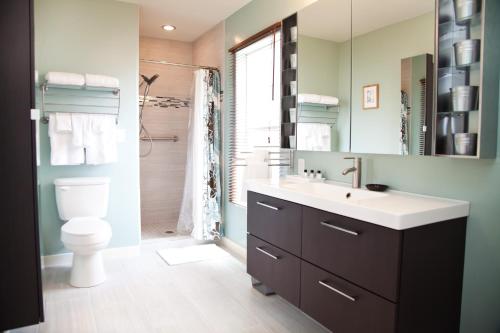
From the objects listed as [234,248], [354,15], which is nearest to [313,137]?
[354,15]

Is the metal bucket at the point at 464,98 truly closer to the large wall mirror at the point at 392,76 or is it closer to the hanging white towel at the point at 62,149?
the large wall mirror at the point at 392,76

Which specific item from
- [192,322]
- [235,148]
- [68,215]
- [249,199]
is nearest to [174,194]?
[235,148]

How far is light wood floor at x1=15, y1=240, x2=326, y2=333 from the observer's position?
2299 mm

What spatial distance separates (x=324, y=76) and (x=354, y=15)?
0.45 metres

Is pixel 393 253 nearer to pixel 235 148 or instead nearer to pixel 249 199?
pixel 249 199

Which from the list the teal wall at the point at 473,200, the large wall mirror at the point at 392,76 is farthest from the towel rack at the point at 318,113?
the teal wall at the point at 473,200

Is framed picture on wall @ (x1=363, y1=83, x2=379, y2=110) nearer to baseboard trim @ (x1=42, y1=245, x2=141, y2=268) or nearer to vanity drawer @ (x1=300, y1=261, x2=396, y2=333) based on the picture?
vanity drawer @ (x1=300, y1=261, x2=396, y2=333)

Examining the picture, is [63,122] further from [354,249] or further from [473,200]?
[473,200]

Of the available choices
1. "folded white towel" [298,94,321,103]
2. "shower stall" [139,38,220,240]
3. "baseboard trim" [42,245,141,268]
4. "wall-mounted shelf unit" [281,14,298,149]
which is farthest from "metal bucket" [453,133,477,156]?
"shower stall" [139,38,220,240]

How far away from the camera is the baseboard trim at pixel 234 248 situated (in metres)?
3.63

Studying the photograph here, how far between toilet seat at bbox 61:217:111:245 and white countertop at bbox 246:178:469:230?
1486 mm

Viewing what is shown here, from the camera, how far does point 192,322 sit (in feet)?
7.73

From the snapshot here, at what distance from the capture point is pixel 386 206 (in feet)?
5.66

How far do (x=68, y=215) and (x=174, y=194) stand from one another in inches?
73.9
